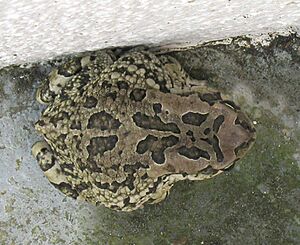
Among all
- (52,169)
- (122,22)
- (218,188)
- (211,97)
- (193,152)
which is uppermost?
(122,22)

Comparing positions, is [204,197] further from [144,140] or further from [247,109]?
[144,140]

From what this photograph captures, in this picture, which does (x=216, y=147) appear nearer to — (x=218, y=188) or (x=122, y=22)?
(x=122, y=22)

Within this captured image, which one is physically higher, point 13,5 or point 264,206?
point 13,5

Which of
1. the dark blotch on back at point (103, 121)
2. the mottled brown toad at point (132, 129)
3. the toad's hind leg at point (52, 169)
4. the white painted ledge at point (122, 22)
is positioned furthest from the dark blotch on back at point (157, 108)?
the toad's hind leg at point (52, 169)

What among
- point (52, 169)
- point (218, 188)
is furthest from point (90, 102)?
point (218, 188)

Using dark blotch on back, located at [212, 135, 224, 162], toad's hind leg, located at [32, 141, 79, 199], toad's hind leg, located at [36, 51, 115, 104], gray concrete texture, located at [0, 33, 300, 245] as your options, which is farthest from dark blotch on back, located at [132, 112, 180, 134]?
gray concrete texture, located at [0, 33, 300, 245]

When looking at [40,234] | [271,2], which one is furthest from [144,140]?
[40,234]
